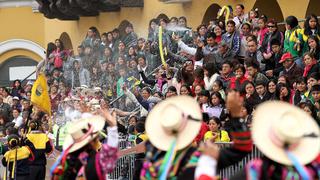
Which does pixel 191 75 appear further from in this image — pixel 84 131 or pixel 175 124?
pixel 175 124

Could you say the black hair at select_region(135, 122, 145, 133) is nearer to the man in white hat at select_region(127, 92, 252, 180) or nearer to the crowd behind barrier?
the crowd behind barrier

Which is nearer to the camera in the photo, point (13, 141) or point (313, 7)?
point (13, 141)

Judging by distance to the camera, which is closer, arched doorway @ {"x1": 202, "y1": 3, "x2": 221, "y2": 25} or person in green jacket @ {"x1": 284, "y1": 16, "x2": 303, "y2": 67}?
person in green jacket @ {"x1": 284, "y1": 16, "x2": 303, "y2": 67}

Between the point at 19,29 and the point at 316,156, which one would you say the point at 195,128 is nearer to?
the point at 316,156

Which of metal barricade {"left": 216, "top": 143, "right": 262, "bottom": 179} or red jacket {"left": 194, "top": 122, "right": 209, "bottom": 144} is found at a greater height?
red jacket {"left": 194, "top": 122, "right": 209, "bottom": 144}

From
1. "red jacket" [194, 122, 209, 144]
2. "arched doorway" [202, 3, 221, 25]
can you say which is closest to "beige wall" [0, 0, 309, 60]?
"arched doorway" [202, 3, 221, 25]

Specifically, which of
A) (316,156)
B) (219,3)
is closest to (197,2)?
(219,3)

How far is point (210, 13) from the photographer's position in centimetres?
2719

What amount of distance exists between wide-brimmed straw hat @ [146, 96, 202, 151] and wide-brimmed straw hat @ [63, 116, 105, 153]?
116 cm

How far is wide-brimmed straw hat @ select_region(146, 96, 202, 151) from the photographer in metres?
10.1

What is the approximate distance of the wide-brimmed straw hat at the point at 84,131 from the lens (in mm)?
11562

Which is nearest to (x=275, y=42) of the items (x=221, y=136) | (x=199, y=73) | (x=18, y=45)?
(x=199, y=73)

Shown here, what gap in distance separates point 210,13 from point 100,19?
22.8 feet

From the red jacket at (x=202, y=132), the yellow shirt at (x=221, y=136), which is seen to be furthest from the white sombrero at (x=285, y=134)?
the yellow shirt at (x=221, y=136)
